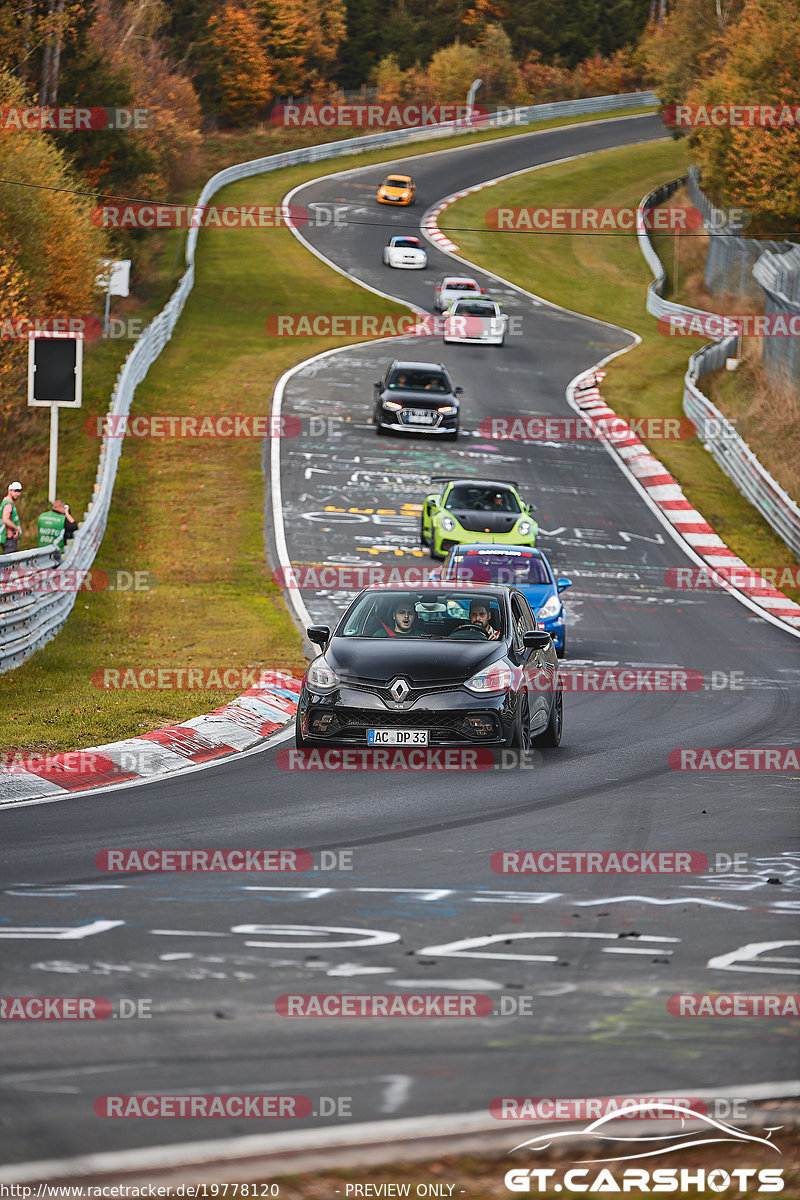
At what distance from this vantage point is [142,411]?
38375 millimetres

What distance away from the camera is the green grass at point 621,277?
110ft

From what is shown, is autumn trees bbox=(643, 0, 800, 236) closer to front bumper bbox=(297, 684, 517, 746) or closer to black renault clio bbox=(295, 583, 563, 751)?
black renault clio bbox=(295, 583, 563, 751)

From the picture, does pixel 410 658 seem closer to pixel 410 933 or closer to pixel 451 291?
pixel 410 933

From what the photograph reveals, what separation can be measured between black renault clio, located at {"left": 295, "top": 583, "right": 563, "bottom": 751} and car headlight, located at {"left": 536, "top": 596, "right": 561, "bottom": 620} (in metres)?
6.17

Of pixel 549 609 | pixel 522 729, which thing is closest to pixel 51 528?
pixel 549 609

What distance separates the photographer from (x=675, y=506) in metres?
33.0

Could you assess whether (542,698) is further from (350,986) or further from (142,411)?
(142,411)

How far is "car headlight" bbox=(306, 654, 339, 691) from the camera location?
42.0ft

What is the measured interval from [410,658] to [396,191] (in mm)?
63520

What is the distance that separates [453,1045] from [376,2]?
384 ft

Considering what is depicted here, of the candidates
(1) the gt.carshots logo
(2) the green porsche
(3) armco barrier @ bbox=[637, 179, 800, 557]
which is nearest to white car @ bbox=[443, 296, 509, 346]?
(3) armco barrier @ bbox=[637, 179, 800, 557]

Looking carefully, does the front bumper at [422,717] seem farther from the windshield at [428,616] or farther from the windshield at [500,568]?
the windshield at [500,568]

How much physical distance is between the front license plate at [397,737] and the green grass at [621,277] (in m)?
15.7

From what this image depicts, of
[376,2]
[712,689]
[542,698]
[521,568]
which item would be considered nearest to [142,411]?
[521,568]
